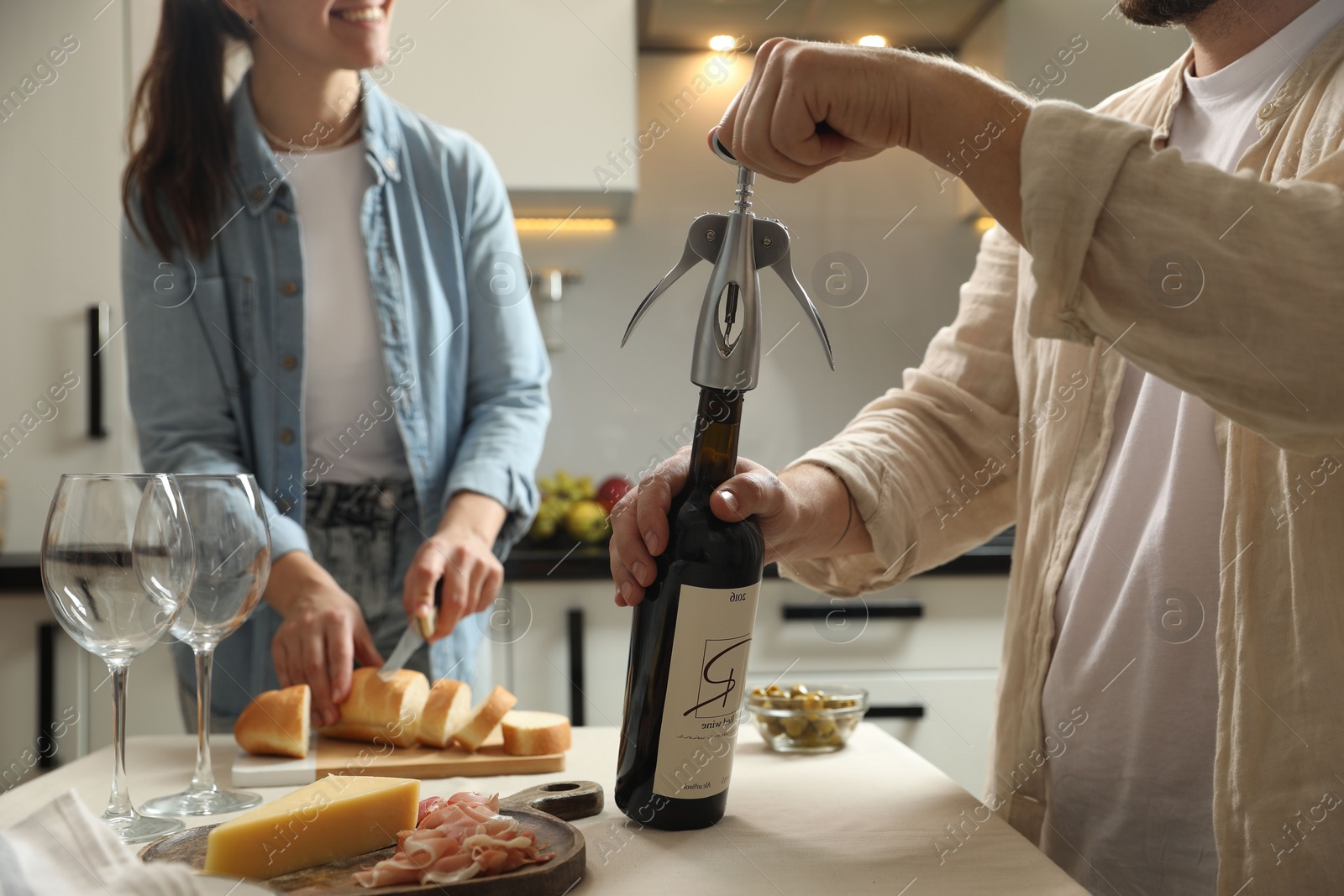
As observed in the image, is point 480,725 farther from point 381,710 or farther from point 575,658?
point 575,658

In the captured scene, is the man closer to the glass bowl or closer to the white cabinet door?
the glass bowl

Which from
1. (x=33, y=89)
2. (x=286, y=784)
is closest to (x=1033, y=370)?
(x=286, y=784)

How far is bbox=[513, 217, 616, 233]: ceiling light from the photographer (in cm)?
255

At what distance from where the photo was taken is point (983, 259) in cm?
100

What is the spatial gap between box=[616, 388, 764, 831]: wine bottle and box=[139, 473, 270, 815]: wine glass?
285mm

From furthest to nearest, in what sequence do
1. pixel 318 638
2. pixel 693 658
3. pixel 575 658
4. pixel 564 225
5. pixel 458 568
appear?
pixel 564 225 → pixel 575 658 → pixel 458 568 → pixel 318 638 → pixel 693 658

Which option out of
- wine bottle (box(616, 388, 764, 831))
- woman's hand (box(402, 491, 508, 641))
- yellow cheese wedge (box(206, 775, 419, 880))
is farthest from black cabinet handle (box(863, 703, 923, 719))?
yellow cheese wedge (box(206, 775, 419, 880))

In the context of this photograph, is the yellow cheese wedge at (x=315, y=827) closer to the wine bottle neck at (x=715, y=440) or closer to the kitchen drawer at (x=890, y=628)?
the wine bottle neck at (x=715, y=440)

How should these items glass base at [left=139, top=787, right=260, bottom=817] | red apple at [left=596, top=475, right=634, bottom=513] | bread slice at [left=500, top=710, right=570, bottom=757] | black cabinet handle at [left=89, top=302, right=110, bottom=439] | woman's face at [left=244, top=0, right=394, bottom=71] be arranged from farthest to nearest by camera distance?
1. red apple at [left=596, top=475, right=634, bottom=513]
2. black cabinet handle at [left=89, top=302, right=110, bottom=439]
3. woman's face at [left=244, top=0, right=394, bottom=71]
4. bread slice at [left=500, top=710, right=570, bottom=757]
5. glass base at [left=139, top=787, right=260, bottom=817]

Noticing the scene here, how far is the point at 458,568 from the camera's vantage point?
3.59 feet

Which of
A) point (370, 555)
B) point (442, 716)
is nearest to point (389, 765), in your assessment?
point (442, 716)

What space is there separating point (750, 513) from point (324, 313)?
85 cm

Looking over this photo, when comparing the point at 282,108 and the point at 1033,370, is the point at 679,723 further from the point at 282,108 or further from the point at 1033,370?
the point at 282,108

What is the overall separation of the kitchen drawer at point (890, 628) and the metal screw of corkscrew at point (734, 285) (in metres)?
1.43
